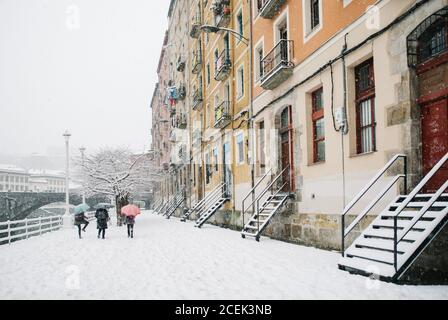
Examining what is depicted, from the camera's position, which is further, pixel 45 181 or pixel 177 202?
pixel 45 181

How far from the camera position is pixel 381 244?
23.6 ft

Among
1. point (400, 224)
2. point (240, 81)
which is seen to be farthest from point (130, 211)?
point (400, 224)

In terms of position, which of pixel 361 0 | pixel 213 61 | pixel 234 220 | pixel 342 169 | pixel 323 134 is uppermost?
pixel 213 61

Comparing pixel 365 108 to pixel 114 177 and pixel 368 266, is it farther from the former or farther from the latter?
pixel 114 177

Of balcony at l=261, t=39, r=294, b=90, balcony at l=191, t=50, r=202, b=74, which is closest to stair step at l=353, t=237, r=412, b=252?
balcony at l=261, t=39, r=294, b=90

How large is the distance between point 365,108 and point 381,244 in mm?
4270

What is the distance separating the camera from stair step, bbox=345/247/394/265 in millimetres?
6739

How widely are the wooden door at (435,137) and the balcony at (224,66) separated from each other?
13.9 metres

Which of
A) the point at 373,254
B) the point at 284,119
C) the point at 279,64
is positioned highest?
the point at 279,64

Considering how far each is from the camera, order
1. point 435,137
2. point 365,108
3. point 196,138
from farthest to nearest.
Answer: point 196,138
point 365,108
point 435,137
